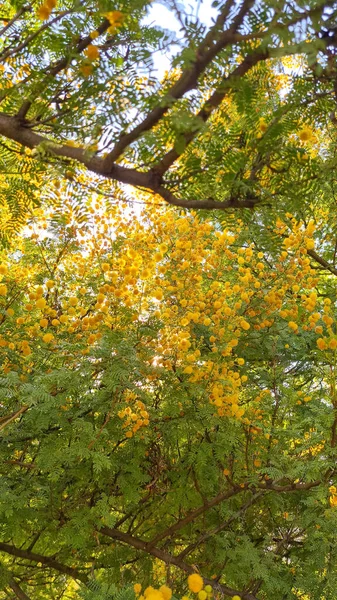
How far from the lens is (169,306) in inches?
135

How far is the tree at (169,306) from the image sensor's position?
132 centimetres

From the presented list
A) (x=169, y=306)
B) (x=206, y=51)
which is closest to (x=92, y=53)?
(x=206, y=51)

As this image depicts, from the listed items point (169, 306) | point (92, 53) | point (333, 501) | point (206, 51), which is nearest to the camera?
point (206, 51)

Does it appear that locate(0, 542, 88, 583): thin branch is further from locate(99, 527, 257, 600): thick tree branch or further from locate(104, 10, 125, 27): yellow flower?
locate(104, 10, 125, 27): yellow flower

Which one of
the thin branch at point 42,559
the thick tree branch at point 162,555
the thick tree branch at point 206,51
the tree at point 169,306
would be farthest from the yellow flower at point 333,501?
the thick tree branch at point 206,51

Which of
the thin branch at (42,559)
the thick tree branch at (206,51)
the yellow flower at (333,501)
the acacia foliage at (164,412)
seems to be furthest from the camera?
the thin branch at (42,559)

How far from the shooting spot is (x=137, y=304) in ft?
11.1

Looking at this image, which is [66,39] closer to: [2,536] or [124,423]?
[124,423]

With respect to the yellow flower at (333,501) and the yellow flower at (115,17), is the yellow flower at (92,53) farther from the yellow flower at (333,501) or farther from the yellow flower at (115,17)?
the yellow flower at (333,501)

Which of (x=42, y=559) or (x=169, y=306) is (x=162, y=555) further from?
(x=169, y=306)

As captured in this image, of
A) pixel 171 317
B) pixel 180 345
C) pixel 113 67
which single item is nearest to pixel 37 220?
pixel 171 317

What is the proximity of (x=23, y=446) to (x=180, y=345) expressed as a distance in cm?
144

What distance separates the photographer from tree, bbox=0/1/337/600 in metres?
1.32

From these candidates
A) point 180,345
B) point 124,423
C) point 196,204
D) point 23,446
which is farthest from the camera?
point 23,446
